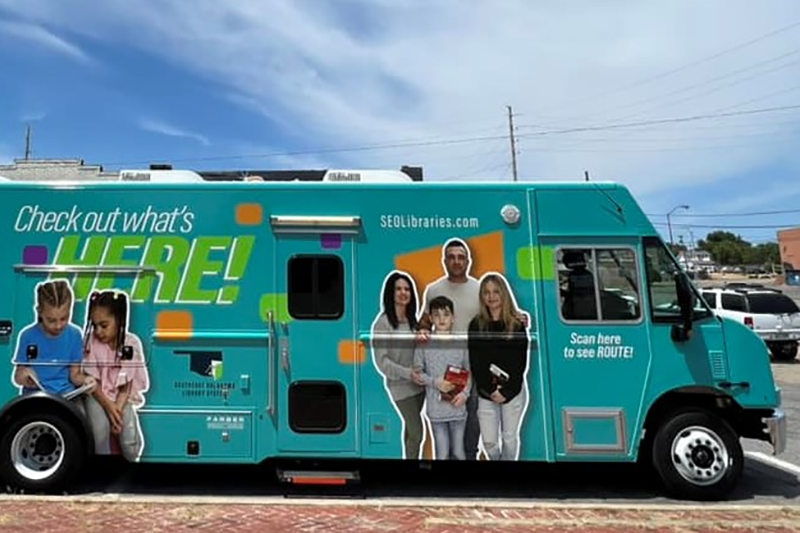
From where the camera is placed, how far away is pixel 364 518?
5441mm

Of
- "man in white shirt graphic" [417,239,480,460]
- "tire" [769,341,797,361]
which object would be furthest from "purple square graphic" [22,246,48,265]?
"tire" [769,341,797,361]

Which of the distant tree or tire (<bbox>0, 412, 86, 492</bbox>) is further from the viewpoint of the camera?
the distant tree

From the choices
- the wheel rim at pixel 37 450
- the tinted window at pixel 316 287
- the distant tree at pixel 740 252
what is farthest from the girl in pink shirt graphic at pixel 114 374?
the distant tree at pixel 740 252

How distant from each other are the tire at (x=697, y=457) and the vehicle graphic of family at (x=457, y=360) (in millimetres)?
1416

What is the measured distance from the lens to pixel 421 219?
6301 millimetres

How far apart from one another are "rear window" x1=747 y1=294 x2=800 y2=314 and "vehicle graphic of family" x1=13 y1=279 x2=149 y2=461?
17.1 m

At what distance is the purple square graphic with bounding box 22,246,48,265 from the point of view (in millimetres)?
6273

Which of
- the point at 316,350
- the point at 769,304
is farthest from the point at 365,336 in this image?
the point at 769,304

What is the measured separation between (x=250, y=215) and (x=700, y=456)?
494 cm

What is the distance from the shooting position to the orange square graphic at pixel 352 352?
616 cm

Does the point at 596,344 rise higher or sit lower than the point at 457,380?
higher

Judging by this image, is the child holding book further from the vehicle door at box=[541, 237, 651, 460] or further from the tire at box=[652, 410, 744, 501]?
the tire at box=[652, 410, 744, 501]

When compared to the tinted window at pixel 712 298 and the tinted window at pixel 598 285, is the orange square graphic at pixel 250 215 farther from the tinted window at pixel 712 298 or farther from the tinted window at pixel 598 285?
the tinted window at pixel 712 298

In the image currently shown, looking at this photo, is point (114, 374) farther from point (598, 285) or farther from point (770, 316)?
point (770, 316)
